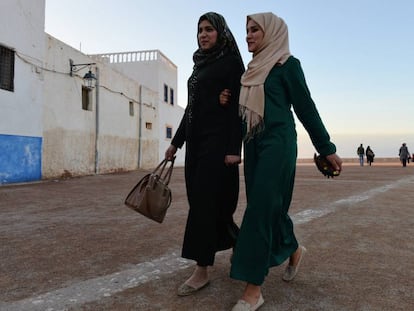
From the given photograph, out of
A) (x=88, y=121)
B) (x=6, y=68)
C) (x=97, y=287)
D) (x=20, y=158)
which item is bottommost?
(x=97, y=287)

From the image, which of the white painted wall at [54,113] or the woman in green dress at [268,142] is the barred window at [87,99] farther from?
the woman in green dress at [268,142]

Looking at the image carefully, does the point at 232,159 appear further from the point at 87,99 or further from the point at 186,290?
the point at 87,99

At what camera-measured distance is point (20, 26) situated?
10.1 meters

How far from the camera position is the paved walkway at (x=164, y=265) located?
1.96 m

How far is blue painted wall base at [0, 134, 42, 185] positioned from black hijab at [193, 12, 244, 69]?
8925mm

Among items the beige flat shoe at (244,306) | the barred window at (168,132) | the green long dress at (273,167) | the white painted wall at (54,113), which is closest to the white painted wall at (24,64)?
the white painted wall at (54,113)

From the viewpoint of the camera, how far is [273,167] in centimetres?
187

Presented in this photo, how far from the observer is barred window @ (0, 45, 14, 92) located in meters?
9.47

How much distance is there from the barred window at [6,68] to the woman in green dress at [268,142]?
9340 mm

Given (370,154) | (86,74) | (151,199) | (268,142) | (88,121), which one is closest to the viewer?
(268,142)

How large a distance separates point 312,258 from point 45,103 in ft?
34.7

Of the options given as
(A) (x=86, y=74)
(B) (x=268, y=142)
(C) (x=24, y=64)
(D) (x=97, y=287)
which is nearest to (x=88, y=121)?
(A) (x=86, y=74)

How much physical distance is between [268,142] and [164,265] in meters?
1.26

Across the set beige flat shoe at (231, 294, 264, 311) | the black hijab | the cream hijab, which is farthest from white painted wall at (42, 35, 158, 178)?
beige flat shoe at (231, 294, 264, 311)
